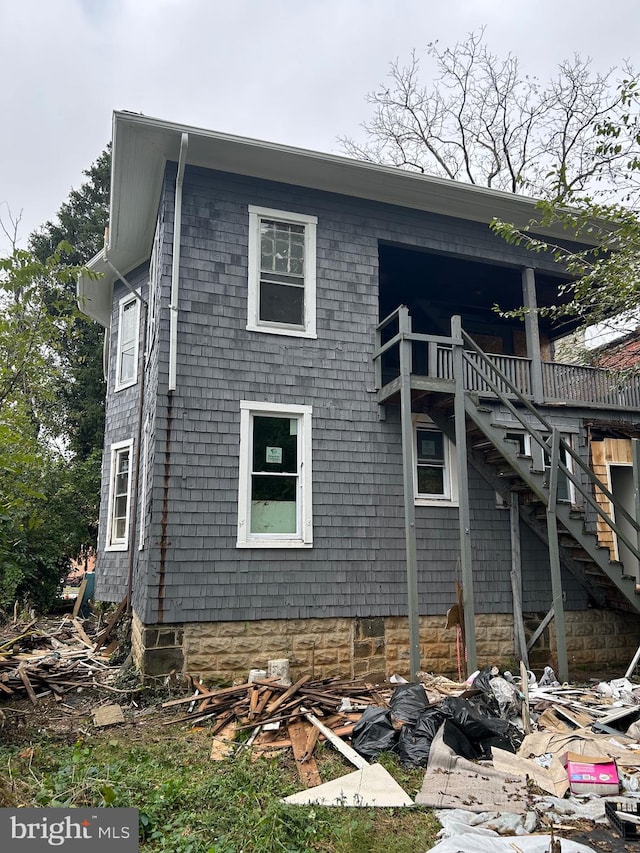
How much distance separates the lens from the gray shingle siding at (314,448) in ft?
26.3

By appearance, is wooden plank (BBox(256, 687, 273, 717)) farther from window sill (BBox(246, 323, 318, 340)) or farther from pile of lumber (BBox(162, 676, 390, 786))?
window sill (BBox(246, 323, 318, 340))

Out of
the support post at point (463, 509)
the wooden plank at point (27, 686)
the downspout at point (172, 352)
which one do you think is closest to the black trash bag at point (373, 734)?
the support post at point (463, 509)

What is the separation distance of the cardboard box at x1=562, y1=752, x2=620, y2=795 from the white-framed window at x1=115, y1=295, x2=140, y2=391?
385 inches

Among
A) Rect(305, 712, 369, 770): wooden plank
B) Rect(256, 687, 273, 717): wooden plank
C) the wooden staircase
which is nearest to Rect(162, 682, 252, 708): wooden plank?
Rect(256, 687, 273, 717): wooden plank

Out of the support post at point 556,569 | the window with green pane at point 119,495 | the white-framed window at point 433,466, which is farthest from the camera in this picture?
the window with green pane at point 119,495

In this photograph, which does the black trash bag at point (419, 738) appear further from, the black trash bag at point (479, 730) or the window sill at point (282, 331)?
the window sill at point (282, 331)

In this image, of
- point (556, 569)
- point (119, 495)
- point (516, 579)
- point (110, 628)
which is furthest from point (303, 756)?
point (119, 495)

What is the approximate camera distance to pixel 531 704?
6.96 m

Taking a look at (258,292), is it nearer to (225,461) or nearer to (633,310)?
(225,461)

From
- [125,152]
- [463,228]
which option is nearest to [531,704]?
[463,228]

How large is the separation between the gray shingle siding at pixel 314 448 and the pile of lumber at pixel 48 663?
1.34 metres

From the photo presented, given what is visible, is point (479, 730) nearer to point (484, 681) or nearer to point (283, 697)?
point (484, 681)

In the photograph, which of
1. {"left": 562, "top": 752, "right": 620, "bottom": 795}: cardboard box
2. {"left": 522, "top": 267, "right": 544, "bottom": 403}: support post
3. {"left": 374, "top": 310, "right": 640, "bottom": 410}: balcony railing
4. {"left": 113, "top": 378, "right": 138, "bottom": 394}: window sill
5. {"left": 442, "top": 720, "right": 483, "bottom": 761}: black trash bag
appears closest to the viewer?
{"left": 562, "top": 752, "right": 620, "bottom": 795}: cardboard box

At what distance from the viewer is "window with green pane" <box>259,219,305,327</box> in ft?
29.7
